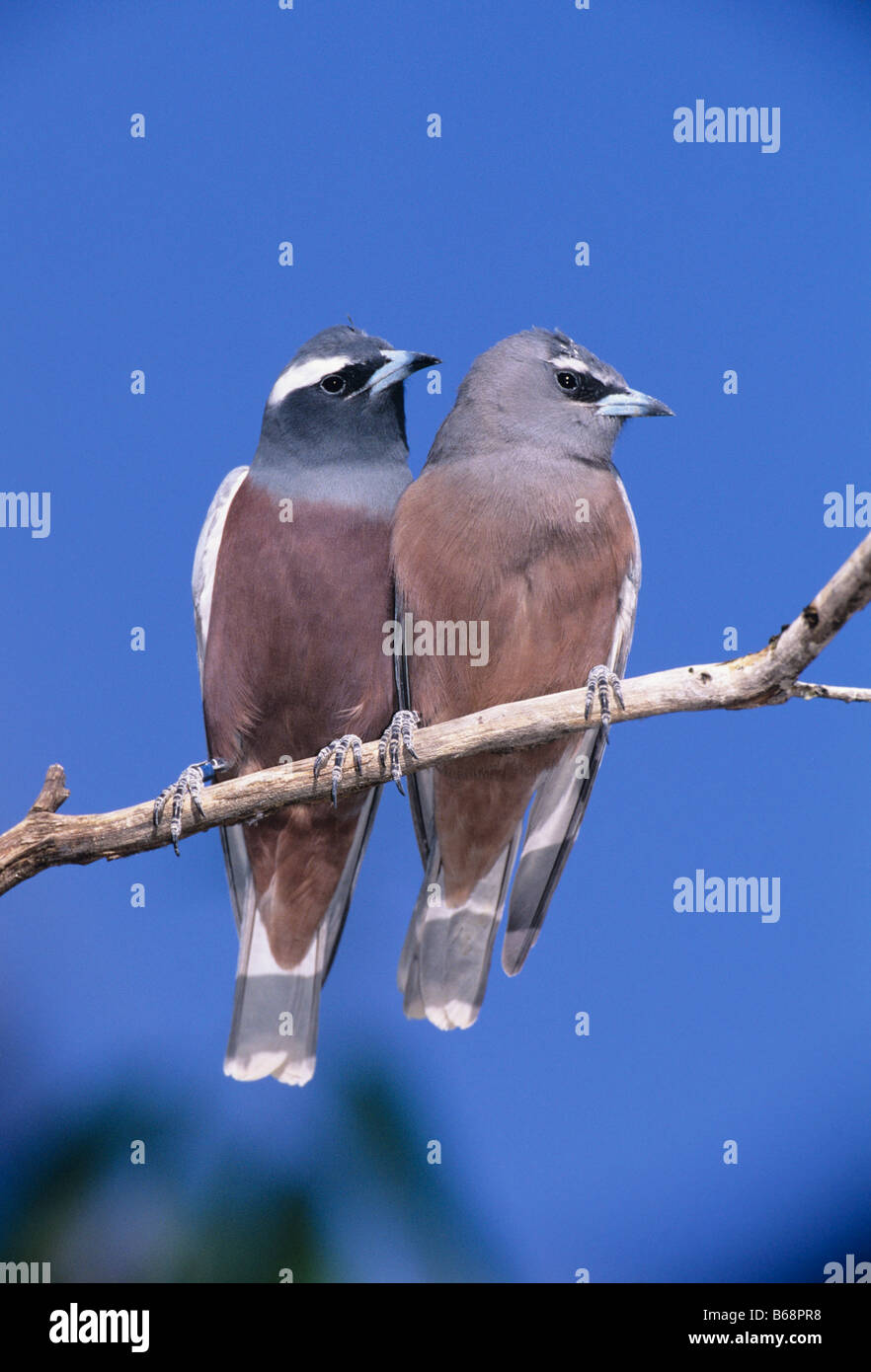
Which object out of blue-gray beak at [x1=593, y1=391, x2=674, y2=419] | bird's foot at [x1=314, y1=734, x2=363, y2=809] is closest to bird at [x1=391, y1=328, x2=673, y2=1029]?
blue-gray beak at [x1=593, y1=391, x2=674, y2=419]

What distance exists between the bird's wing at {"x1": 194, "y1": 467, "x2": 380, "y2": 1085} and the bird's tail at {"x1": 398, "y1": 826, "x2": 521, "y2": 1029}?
0.27 meters

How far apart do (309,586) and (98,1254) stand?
2077mm

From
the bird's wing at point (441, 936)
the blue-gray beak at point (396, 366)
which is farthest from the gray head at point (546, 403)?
the bird's wing at point (441, 936)

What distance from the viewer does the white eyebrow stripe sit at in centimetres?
394

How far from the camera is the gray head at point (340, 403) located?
3.94 metres

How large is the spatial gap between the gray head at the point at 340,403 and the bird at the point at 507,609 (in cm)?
19

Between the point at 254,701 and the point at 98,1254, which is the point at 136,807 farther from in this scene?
the point at 98,1254

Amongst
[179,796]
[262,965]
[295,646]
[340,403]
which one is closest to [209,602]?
[295,646]

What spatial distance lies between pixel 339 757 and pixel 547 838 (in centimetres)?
92

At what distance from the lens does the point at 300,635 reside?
3.83 metres

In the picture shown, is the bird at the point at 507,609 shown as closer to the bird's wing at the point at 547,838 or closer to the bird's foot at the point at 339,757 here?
the bird's wing at the point at 547,838

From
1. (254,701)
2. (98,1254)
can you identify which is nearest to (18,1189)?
(98,1254)

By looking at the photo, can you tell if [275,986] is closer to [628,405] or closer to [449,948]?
[449,948]

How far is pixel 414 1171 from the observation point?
400 centimetres
